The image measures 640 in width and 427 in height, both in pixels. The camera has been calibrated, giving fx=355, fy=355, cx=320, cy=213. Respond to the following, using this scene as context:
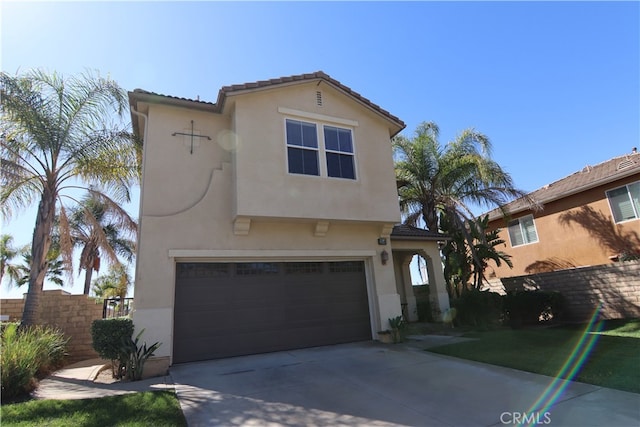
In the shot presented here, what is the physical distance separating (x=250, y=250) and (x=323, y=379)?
4094mm

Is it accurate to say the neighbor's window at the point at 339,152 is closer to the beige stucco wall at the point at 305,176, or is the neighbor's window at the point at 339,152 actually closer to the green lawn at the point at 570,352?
the beige stucco wall at the point at 305,176

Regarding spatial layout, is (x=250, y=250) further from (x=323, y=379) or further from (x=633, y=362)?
(x=633, y=362)

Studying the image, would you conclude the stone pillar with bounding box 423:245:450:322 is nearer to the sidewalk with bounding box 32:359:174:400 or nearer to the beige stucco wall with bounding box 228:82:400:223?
the beige stucco wall with bounding box 228:82:400:223

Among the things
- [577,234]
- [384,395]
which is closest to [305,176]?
[384,395]

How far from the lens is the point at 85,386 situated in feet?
22.3

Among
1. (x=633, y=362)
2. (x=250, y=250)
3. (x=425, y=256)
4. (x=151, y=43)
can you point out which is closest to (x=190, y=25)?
(x=151, y=43)

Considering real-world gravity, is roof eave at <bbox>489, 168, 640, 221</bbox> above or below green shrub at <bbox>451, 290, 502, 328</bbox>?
above

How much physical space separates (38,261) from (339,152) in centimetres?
888

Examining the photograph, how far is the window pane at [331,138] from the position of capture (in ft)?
35.8

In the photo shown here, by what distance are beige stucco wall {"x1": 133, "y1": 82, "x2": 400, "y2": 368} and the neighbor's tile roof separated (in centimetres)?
1042

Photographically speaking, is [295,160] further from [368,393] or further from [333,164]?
[368,393]

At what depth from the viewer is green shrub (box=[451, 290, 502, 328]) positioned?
13734mm

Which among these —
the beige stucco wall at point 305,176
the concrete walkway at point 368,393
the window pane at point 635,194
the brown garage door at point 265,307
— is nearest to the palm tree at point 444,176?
the window pane at point 635,194

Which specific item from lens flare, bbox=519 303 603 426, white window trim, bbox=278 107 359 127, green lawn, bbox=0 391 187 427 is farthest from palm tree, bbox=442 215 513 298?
green lawn, bbox=0 391 187 427
